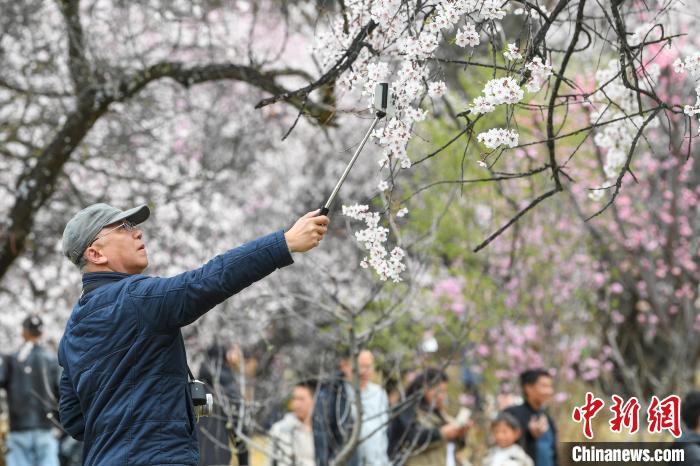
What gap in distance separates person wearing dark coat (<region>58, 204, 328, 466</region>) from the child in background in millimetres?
3161

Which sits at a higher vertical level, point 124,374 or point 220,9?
point 220,9

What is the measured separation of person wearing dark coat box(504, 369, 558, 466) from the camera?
6.09 meters

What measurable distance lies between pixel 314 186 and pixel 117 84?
8.72 metres

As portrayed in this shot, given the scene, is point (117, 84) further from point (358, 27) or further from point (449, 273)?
point (449, 273)

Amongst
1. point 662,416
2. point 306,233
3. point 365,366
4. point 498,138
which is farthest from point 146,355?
point 662,416

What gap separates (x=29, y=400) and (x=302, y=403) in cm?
285

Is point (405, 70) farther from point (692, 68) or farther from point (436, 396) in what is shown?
point (436, 396)

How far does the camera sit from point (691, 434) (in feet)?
15.0

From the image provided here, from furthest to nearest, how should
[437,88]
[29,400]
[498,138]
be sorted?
[29,400] < [437,88] < [498,138]

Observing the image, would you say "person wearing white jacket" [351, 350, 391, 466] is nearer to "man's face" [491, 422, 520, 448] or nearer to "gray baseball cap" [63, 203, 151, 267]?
"man's face" [491, 422, 520, 448]

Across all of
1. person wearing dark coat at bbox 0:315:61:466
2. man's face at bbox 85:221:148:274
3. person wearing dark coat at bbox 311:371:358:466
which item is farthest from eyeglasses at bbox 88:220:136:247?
person wearing dark coat at bbox 0:315:61:466

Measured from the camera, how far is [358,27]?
421cm

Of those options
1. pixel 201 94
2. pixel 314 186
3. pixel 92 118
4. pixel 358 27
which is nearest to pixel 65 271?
pixel 201 94

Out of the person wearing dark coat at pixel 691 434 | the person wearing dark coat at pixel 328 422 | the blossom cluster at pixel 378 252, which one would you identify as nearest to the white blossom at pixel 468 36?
the blossom cluster at pixel 378 252
